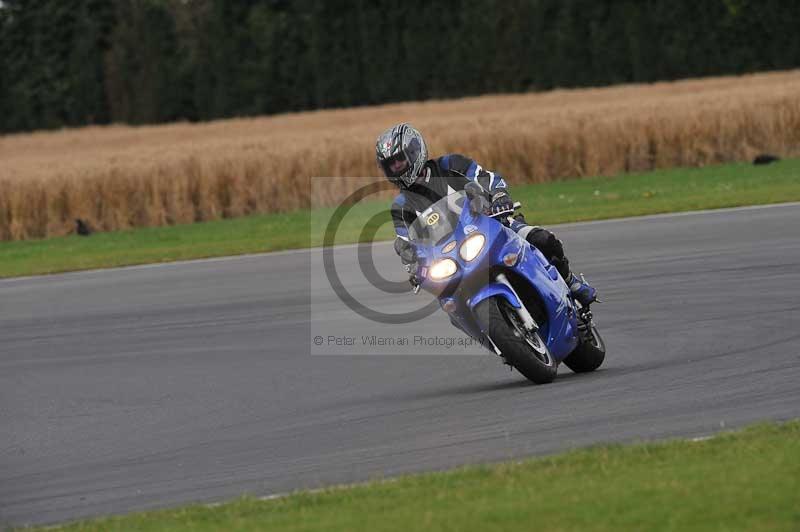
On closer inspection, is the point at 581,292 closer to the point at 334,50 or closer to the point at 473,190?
→ the point at 473,190

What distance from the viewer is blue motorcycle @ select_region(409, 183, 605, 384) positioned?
10195mm

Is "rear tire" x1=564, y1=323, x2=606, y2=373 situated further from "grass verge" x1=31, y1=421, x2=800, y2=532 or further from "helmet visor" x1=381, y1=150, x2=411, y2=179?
"grass verge" x1=31, y1=421, x2=800, y2=532

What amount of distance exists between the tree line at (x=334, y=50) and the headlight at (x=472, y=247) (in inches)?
2150

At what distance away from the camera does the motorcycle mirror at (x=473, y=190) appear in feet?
33.6

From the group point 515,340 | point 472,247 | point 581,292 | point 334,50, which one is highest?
point 472,247

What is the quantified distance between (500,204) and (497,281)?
521mm

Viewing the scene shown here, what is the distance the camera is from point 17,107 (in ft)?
283

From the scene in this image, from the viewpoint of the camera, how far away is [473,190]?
33.6 ft

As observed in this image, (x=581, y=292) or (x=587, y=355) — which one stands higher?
(x=581, y=292)

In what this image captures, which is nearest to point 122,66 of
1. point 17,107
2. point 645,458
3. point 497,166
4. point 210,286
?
point 17,107

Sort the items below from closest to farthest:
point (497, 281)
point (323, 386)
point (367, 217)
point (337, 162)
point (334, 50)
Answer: point (497, 281), point (323, 386), point (367, 217), point (337, 162), point (334, 50)

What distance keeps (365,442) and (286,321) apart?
21.4ft

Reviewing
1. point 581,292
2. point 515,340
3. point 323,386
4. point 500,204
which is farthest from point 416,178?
point 323,386

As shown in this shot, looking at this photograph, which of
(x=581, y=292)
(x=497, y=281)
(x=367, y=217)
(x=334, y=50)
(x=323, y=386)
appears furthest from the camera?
(x=334, y=50)
